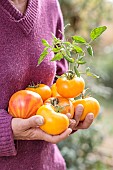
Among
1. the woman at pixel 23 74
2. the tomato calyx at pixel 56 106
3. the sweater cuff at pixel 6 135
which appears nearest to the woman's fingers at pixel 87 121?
the woman at pixel 23 74

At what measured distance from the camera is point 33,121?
111cm

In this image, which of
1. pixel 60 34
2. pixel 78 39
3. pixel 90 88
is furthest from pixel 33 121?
pixel 90 88

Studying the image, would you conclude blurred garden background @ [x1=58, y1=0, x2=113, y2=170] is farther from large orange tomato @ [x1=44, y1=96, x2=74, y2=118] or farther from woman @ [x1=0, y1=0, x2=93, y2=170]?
large orange tomato @ [x1=44, y1=96, x2=74, y2=118]

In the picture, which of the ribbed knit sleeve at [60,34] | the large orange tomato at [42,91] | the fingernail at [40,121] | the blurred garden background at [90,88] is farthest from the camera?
the blurred garden background at [90,88]

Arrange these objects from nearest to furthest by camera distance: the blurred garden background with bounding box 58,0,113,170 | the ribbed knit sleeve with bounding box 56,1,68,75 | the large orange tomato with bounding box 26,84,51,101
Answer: the large orange tomato with bounding box 26,84,51,101 → the ribbed knit sleeve with bounding box 56,1,68,75 → the blurred garden background with bounding box 58,0,113,170

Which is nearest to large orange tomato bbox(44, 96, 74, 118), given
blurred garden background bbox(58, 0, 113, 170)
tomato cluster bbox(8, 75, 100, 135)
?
tomato cluster bbox(8, 75, 100, 135)

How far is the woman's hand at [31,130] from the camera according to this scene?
1117 millimetres

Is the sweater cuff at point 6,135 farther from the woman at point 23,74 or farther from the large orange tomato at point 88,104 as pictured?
the large orange tomato at point 88,104

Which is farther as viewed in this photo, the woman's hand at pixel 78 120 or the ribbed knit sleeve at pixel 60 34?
the ribbed knit sleeve at pixel 60 34

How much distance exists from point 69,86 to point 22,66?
0.17 m

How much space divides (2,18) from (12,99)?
24 cm

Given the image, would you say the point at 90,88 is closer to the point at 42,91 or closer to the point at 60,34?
the point at 60,34

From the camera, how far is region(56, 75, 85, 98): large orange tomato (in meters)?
1.17

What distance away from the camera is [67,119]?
3.72ft
